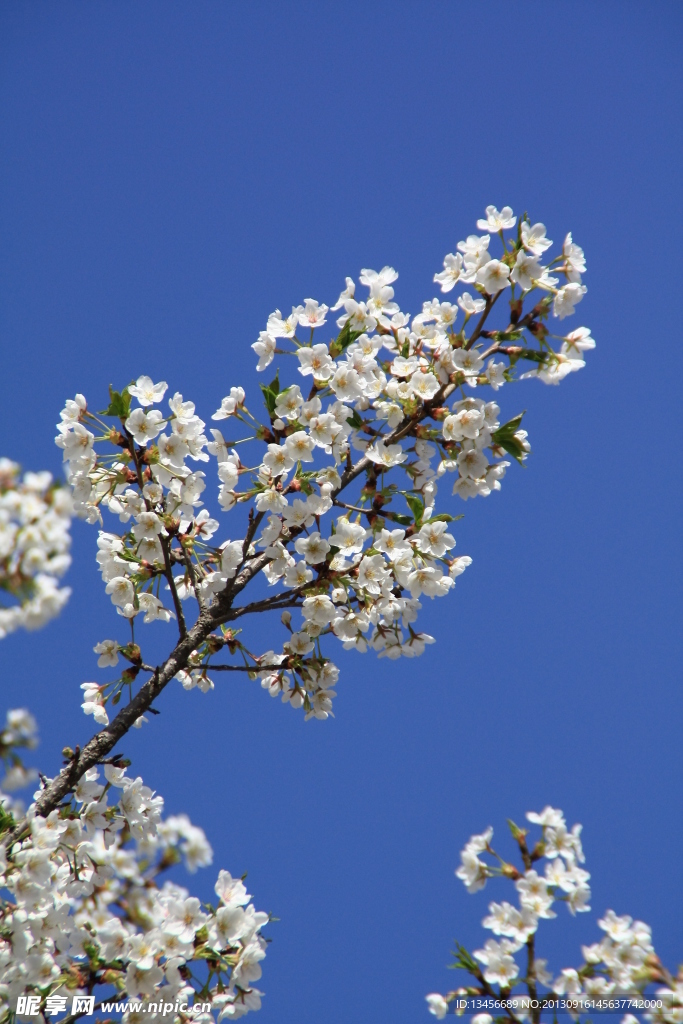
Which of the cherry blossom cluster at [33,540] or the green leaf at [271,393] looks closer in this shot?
the cherry blossom cluster at [33,540]

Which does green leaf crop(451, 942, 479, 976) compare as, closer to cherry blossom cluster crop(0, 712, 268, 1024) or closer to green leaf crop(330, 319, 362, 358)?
cherry blossom cluster crop(0, 712, 268, 1024)

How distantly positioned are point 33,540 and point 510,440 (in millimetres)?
2514

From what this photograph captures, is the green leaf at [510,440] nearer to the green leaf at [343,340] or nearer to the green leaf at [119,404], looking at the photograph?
the green leaf at [343,340]

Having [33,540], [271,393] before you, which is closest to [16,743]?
[33,540]

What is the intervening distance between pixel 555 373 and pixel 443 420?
64cm

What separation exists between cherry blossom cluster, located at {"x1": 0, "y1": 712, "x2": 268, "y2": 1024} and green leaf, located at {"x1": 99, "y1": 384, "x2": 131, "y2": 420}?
1.97 m

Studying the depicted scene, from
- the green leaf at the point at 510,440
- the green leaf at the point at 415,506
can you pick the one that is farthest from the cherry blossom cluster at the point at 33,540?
the green leaf at the point at 510,440

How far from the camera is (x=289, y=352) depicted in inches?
165

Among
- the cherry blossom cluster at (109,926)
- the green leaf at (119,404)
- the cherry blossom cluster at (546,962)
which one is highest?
the green leaf at (119,404)

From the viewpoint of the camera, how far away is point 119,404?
3.80m

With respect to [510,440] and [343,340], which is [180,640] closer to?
[343,340]

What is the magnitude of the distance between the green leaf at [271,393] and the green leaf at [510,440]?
1.22 m

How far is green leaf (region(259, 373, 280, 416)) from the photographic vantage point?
13.1ft

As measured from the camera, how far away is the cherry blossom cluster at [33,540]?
8.59ft
